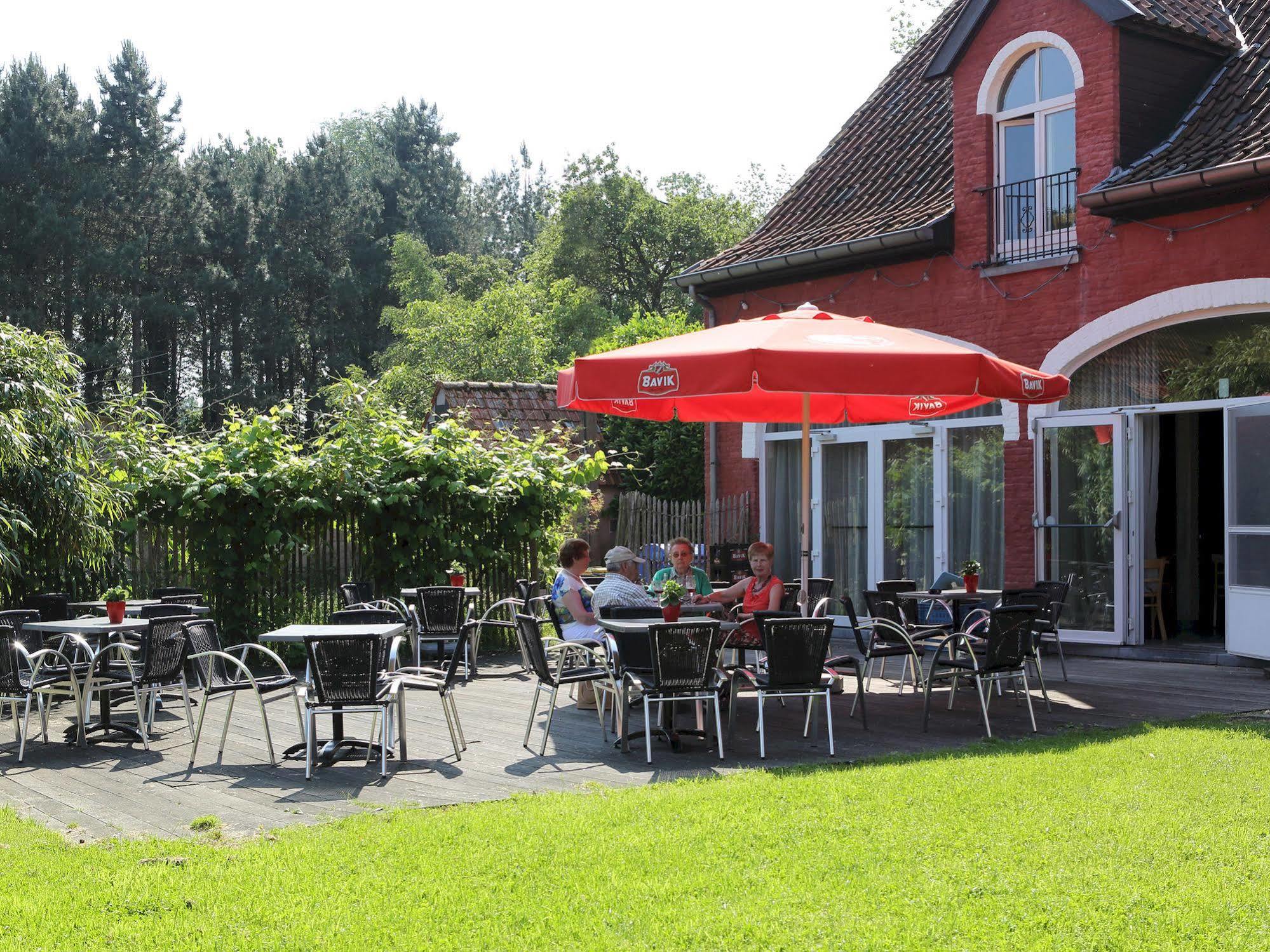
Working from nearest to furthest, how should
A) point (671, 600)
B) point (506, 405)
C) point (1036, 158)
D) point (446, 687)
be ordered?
point (446, 687) → point (671, 600) → point (1036, 158) → point (506, 405)

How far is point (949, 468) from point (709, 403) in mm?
4521

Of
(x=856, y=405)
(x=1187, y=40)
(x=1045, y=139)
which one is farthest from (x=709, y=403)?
(x=1187, y=40)

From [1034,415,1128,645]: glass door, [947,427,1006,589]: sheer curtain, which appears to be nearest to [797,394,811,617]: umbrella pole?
[1034,415,1128,645]: glass door

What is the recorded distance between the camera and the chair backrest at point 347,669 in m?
7.15

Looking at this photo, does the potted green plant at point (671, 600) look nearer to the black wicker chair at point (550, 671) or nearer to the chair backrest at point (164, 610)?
the black wicker chair at point (550, 671)

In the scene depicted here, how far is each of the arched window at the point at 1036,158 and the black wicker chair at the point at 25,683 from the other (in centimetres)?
974

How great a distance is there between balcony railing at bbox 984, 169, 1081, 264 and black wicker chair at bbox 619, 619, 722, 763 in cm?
730

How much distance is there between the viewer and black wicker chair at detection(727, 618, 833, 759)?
7496 mm

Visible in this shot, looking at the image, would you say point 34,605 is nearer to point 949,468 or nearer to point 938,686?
point 938,686

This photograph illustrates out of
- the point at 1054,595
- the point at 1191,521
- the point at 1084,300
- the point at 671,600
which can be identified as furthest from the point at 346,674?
the point at 1191,521

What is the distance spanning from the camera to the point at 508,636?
1391 centimetres

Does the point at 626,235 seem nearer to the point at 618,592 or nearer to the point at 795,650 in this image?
the point at 618,592

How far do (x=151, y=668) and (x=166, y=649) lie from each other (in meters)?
0.18

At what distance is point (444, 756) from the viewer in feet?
25.1
